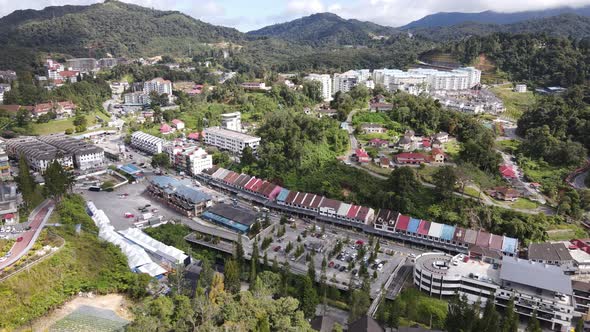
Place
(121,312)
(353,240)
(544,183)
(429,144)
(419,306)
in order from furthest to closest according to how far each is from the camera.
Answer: (429,144) < (544,183) < (353,240) < (419,306) < (121,312)

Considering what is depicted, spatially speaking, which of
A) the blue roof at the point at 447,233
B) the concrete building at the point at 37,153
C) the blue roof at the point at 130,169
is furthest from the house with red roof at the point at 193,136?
the blue roof at the point at 447,233

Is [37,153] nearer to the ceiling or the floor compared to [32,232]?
nearer to the ceiling

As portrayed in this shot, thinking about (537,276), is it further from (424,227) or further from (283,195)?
(283,195)

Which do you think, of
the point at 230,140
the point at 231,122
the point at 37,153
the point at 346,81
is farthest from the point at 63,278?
the point at 346,81

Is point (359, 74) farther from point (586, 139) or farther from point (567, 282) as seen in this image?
point (567, 282)

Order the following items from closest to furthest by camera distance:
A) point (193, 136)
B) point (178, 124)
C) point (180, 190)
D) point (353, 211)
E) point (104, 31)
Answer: point (353, 211) < point (180, 190) < point (193, 136) < point (178, 124) < point (104, 31)

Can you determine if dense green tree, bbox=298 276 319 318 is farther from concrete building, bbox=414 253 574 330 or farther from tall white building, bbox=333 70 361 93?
tall white building, bbox=333 70 361 93

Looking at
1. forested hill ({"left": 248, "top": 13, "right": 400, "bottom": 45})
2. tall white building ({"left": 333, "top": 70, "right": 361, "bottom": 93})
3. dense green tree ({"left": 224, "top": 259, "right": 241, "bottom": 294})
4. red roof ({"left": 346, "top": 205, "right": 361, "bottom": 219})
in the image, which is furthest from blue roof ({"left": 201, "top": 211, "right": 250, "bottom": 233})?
forested hill ({"left": 248, "top": 13, "right": 400, "bottom": 45})

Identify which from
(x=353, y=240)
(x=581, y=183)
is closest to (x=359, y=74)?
(x=581, y=183)
